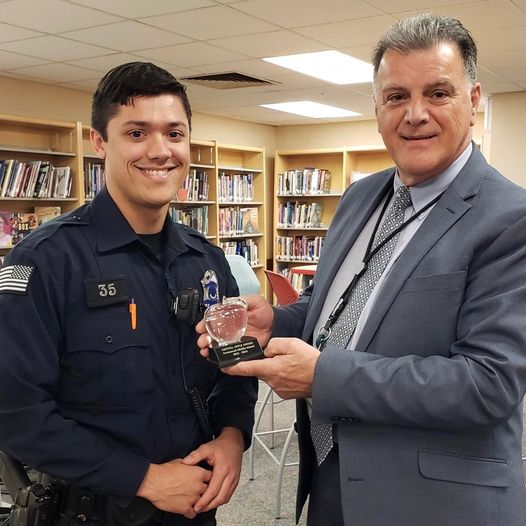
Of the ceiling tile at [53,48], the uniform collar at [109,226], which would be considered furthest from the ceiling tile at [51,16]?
the uniform collar at [109,226]

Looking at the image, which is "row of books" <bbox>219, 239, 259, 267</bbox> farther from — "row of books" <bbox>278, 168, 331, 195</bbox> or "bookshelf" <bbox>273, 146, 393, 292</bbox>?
"row of books" <bbox>278, 168, 331, 195</bbox>

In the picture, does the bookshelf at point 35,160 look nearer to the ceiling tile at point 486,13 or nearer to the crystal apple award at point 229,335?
the ceiling tile at point 486,13

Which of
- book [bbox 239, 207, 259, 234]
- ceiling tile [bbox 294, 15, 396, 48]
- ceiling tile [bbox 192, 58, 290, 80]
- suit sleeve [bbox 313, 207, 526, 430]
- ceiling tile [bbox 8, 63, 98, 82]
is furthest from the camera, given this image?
book [bbox 239, 207, 259, 234]

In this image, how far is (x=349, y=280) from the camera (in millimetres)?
1539

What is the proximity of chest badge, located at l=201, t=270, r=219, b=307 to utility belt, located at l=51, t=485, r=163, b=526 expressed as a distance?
527 millimetres

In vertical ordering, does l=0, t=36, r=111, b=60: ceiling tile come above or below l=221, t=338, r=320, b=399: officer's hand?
above

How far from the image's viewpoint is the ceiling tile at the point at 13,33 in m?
3.71

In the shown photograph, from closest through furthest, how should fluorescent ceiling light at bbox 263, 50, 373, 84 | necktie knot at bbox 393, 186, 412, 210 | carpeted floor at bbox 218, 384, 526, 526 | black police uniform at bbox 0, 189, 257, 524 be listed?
black police uniform at bbox 0, 189, 257, 524 → necktie knot at bbox 393, 186, 412, 210 → carpeted floor at bbox 218, 384, 526, 526 → fluorescent ceiling light at bbox 263, 50, 373, 84

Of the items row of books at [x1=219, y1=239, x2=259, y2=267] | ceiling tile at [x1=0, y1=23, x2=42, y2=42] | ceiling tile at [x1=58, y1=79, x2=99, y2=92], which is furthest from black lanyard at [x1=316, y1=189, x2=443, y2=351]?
row of books at [x1=219, y1=239, x2=259, y2=267]

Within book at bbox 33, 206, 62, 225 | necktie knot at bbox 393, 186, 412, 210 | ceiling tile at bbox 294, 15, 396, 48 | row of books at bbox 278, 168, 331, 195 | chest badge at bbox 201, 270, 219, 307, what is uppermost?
ceiling tile at bbox 294, 15, 396, 48

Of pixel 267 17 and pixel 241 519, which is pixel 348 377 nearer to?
pixel 241 519

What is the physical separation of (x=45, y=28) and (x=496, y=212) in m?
3.49

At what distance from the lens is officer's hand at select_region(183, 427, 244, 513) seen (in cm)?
141

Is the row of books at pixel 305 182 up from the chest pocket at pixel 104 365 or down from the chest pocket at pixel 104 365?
up
